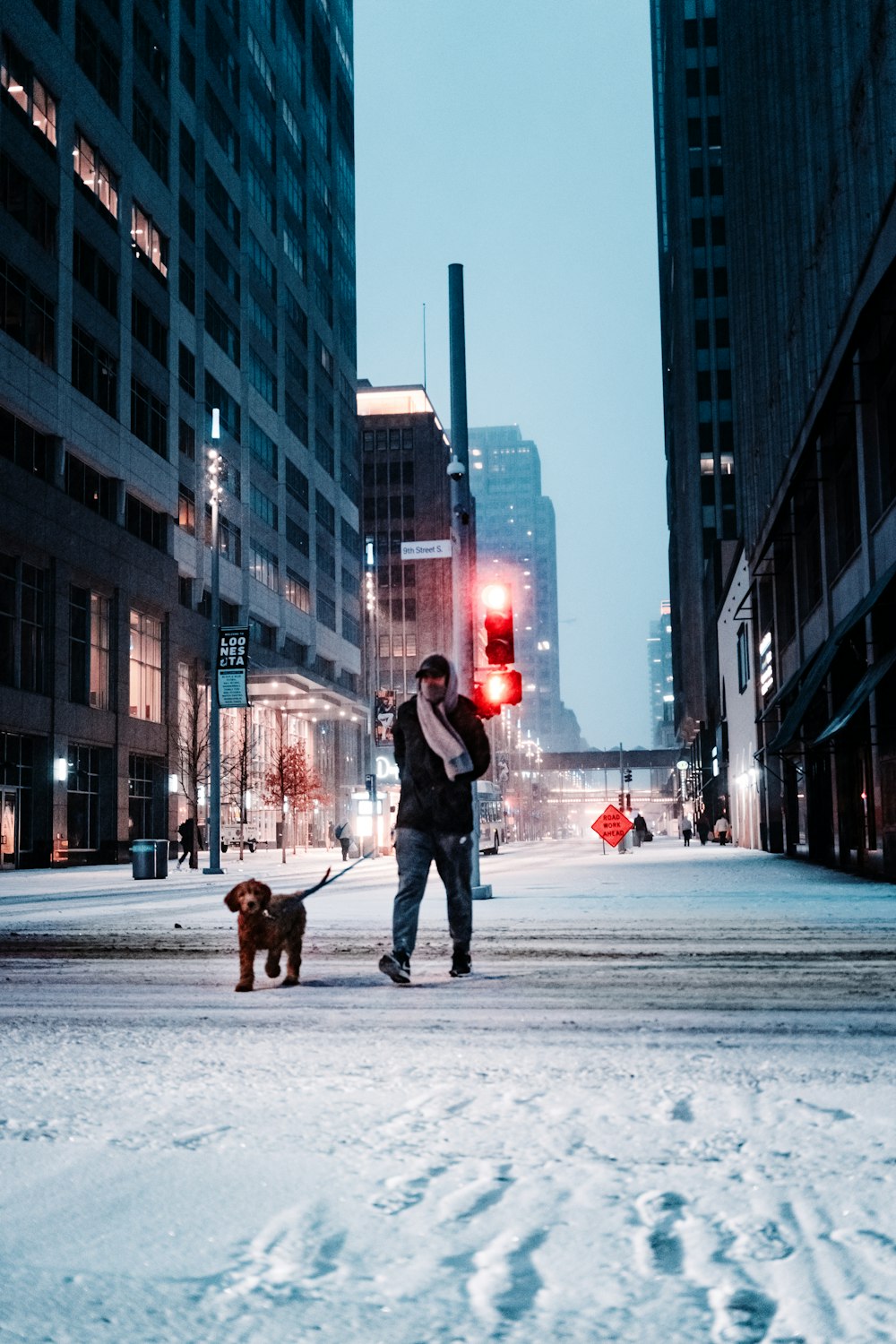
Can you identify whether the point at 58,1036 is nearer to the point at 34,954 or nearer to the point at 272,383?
the point at 34,954

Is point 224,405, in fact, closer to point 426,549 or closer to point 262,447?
point 262,447

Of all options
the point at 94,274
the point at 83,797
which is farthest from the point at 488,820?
the point at 94,274

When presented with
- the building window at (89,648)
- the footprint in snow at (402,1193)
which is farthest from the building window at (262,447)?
the footprint in snow at (402,1193)

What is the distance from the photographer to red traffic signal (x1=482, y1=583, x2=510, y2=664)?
1734 cm

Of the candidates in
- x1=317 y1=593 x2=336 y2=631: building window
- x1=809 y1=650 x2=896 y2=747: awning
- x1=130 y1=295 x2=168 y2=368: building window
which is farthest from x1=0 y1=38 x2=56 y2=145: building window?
x1=317 y1=593 x2=336 y2=631: building window

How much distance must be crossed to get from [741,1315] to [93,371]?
156 feet

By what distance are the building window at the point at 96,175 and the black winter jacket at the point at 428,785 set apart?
43.5 metres

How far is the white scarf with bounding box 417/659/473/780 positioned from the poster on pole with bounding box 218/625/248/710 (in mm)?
29311

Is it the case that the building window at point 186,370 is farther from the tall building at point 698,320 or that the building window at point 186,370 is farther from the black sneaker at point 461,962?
the black sneaker at point 461,962

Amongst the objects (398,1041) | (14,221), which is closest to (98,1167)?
(398,1041)

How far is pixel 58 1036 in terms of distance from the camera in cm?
559

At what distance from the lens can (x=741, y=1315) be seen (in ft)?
7.43

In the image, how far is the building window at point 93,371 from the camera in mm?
44906

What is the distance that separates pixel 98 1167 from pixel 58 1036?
239 cm
